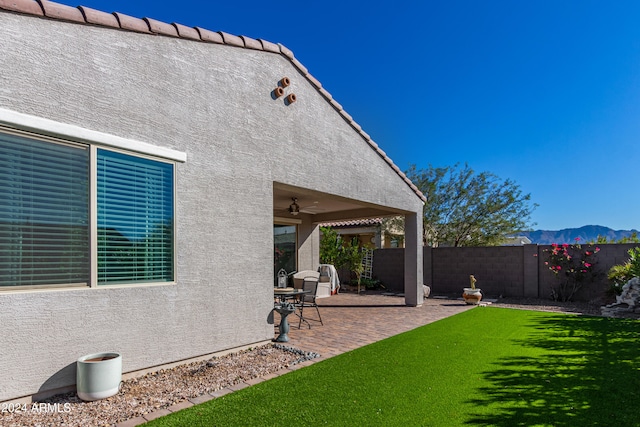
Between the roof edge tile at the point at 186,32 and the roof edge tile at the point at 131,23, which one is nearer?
the roof edge tile at the point at 131,23

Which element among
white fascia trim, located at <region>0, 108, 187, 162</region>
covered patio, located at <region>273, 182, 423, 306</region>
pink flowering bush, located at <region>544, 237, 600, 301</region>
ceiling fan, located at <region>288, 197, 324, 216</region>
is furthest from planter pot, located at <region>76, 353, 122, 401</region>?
pink flowering bush, located at <region>544, 237, 600, 301</region>

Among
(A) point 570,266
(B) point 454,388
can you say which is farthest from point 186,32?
(A) point 570,266

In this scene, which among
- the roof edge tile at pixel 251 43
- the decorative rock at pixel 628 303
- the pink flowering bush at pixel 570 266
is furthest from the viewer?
the pink flowering bush at pixel 570 266

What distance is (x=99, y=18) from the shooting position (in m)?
5.08

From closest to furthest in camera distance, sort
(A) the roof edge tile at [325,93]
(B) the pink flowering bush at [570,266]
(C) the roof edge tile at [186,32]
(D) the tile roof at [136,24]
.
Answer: (D) the tile roof at [136,24] → (C) the roof edge tile at [186,32] → (A) the roof edge tile at [325,93] → (B) the pink flowering bush at [570,266]

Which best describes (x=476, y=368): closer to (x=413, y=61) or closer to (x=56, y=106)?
(x=56, y=106)

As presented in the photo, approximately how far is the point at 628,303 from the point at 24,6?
15.9 meters

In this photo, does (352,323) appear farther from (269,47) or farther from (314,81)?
(269,47)

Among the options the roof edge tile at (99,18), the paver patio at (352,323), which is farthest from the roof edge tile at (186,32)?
the paver patio at (352,323)

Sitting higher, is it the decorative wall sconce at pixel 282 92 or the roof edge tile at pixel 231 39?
the roof edge tile at pixel 231 39

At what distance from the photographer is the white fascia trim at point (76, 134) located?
424cm

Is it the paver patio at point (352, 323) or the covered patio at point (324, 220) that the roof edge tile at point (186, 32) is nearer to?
the covered patio at point (324, 220)

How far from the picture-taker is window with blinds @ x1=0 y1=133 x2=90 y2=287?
4281 mm

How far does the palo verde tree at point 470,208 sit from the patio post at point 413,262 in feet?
34.7
